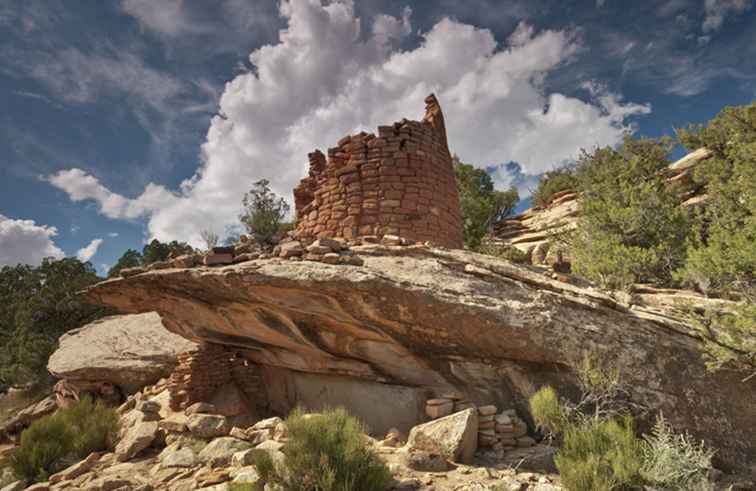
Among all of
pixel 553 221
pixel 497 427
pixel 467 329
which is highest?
pixel 553 221

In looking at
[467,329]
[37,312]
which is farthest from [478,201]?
[37,312]

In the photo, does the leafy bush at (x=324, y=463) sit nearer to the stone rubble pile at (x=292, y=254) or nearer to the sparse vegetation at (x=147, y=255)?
the stone rubble pile at (x=292, y=254)

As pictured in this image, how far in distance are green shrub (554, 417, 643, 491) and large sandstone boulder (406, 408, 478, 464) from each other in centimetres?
99

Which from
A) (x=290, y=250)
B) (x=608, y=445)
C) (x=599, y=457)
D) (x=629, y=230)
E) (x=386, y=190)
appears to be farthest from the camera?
(x=629, y=230)

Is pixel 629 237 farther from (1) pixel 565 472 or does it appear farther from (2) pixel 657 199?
(1) pixel 565 472

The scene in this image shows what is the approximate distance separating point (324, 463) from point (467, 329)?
258 centimetres

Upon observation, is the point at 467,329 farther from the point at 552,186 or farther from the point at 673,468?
the point at 552,186

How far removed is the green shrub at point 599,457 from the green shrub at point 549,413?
165 mm

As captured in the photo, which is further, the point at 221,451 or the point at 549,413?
the point at 221,451

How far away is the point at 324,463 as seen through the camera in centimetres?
368

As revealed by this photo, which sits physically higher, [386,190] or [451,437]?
[386,190]

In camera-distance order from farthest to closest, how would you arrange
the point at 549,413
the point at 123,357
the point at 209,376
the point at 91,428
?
1. the point at 123,357
2. the point at 209,376
3. the point at 91,428
4. the point at 549,413

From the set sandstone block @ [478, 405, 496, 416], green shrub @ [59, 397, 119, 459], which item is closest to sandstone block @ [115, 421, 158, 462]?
green shrub @ [59, 397, 119, 459]

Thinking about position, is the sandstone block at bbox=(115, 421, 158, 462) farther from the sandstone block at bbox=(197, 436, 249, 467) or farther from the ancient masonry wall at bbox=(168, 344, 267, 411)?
the sandstone block at bbox=(197, 436, 249, 467)
